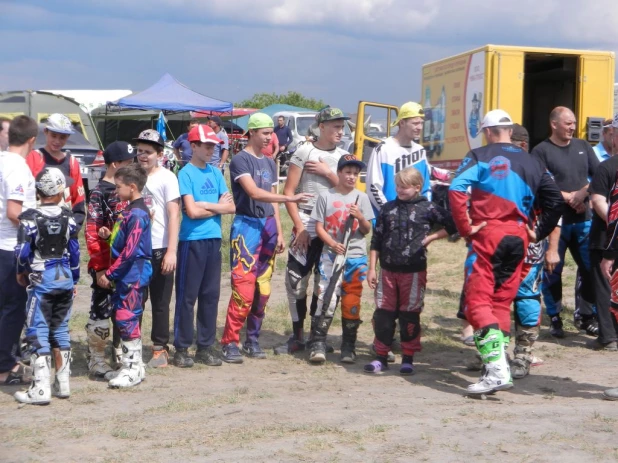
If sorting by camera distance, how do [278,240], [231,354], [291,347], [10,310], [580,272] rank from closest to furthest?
[10,310] → [231,354] → [278,240] → [291,347] → [580,272]

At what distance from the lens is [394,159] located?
745 cm

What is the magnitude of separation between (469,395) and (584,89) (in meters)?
8.26

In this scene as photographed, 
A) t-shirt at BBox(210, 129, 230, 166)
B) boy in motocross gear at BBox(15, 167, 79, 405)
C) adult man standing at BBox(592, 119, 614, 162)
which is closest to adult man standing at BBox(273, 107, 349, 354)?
t-shirt at BBox(210, 129, 230, 166)

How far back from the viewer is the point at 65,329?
6137 mm

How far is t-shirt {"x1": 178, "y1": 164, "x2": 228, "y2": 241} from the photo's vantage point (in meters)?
6.93

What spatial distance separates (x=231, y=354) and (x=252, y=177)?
1.54 m

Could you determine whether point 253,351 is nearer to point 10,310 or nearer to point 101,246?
point 101,246

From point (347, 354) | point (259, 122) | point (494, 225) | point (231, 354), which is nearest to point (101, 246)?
point (231, 354)

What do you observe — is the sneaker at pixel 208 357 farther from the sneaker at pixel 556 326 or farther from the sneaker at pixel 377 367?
the sneaker at pixel 556 326

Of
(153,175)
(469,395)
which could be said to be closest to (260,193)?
(153,175)

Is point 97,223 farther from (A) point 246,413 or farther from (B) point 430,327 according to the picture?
(B) point 430,327

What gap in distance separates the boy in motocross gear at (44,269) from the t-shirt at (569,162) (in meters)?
4.38

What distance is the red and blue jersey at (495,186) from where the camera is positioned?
20.3ft

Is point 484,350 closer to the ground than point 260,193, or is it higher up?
closer to the ground
